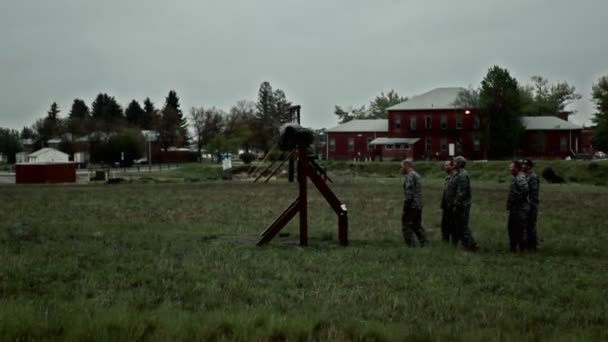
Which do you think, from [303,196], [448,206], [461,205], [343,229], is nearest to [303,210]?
[303,196]

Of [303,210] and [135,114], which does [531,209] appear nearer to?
[303,210]

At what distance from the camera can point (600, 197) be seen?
33.2 metres

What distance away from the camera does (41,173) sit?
2292 inches

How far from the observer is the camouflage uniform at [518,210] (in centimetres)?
1460

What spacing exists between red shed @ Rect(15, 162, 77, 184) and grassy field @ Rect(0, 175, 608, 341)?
4123cm

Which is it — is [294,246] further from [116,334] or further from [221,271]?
[116,334]

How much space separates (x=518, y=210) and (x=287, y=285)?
267 inches

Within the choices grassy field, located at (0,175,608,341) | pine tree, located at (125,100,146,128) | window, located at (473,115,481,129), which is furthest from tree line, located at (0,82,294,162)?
grassy field, located at (0,175,608,341)

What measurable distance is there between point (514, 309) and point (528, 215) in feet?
21.6

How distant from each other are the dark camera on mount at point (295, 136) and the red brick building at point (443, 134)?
7730 cm

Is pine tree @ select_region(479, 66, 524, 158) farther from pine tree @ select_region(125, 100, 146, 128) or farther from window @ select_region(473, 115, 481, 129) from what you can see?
pine tree @ select_region(125, 100, 146, 128)

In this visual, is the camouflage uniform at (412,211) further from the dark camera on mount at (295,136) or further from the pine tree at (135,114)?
the pine tree at (135,114)

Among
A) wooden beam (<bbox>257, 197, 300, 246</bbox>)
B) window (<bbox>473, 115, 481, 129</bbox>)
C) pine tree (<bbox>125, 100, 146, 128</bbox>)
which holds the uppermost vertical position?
pine tree (<bbox>125, 100, 146, 128</bbox>)

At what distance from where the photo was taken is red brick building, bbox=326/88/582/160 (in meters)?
92.1
